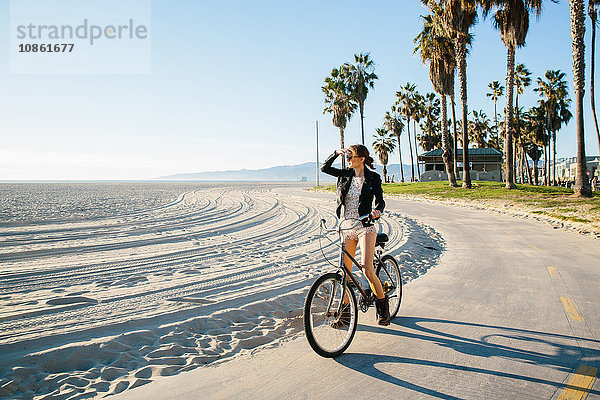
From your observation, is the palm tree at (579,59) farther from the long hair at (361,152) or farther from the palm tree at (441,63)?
the long hair at (361,152)

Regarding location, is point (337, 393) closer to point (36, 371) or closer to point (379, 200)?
point (379, 200)

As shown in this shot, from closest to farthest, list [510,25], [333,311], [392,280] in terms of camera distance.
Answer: [333,311] < [392,280] < [510,25]

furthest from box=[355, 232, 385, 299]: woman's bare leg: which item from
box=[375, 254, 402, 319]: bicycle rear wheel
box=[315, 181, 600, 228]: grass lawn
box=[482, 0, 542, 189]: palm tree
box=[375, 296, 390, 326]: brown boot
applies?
box=[482, 0, 542, 189]: palm tree

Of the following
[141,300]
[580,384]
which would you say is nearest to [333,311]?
[580,384]

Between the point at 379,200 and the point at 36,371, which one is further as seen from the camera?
the point at 379,200

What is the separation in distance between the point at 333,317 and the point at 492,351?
1712mm

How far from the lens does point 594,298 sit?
6.15 m

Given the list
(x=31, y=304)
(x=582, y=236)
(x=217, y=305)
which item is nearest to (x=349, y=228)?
(x=217, y=305)

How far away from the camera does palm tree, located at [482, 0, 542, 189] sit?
27.2 m

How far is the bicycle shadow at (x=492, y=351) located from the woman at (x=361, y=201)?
615 millimetres

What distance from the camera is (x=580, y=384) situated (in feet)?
11.7

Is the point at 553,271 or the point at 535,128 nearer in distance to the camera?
the point at 553,271

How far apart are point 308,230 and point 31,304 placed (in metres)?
9.53

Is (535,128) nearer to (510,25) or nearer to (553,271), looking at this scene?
(510,25)
